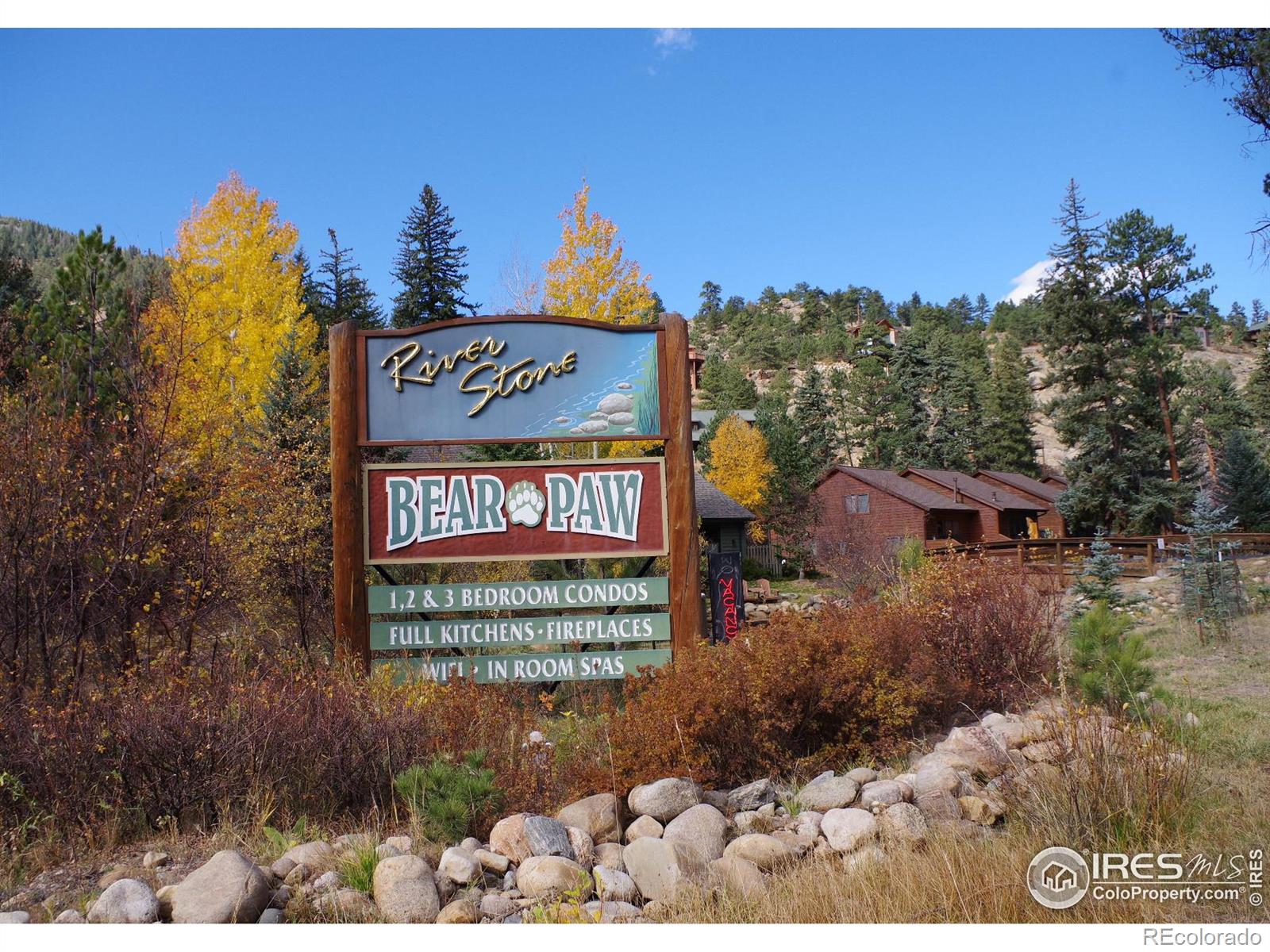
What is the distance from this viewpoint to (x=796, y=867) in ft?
14.3

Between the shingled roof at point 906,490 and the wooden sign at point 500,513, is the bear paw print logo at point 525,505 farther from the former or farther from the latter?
the shingled roof at point 906,490

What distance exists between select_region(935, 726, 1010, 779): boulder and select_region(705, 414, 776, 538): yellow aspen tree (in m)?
32.9

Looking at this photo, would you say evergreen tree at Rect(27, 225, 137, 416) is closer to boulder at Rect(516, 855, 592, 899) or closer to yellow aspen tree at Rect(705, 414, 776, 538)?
boulder at Rect(516, 855, 592, 899)

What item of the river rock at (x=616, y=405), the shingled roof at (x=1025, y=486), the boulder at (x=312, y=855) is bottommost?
the boulder at (x=312, y=855)

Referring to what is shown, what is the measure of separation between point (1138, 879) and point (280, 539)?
33.5ft

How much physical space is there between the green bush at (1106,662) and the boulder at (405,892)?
454 centimetres

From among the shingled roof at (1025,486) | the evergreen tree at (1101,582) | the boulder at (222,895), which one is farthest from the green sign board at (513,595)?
the shingled roof at (1025,486)

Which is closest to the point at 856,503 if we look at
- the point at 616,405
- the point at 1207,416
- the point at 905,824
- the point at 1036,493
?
the point at 1036,493

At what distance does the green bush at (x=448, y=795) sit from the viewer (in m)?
4.68

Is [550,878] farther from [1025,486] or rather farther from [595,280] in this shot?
[1025,486]

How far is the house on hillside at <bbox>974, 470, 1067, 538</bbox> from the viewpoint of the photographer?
48.3 meters

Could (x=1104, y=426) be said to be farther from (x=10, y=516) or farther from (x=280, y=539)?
(x=10, y=516)

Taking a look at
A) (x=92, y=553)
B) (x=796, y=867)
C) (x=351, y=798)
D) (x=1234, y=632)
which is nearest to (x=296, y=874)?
(x=351, y=798)

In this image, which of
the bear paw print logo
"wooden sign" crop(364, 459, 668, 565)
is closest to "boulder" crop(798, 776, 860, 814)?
"wooden sign" crop(364, 459, 668, 565)
